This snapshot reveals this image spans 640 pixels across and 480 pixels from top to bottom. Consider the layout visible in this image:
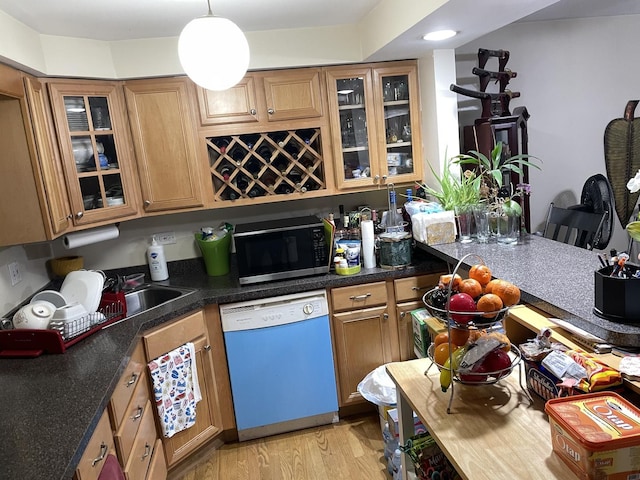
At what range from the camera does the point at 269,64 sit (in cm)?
269

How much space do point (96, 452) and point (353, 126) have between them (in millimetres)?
2086

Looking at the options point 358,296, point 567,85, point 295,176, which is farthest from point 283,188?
point 567,85

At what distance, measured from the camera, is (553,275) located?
184cm

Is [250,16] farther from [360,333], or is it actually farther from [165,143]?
[360,333]

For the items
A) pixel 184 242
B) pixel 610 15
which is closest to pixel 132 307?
pixel 184 242

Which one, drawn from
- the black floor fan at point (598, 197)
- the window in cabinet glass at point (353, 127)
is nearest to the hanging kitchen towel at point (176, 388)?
the window in cabinet glass at point (353, 127)

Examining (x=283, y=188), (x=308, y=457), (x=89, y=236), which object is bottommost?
(x=308, y=457)

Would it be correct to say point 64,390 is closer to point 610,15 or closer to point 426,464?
point 426,464

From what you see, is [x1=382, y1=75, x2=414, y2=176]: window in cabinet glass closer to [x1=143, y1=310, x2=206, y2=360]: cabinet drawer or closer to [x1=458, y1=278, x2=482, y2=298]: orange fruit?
[x1=143, y1=310, x2=206, y2=360]: cabinet drawer

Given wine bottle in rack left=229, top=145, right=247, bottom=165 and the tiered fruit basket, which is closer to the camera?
the tiered fruit basket

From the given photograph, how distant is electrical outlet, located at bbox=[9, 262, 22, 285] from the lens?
238 centimetres

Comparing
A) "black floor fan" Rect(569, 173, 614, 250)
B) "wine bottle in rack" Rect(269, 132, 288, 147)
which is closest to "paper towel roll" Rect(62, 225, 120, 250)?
"wine bottle in rack" Rect(269, 132, 288, 147)

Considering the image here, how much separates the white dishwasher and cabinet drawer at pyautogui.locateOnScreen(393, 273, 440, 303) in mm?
413

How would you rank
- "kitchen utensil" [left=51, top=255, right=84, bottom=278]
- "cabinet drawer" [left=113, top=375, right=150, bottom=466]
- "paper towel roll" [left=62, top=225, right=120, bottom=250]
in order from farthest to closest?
1. "kitchen utensil" [left=51, top=255, right=84, bottom=278]
2. "paper towel roll" [left=62, top=225, right=120, bottom=250]
3. "cabinet drawer" [left=113, top=375, right=150, bottom=466]
